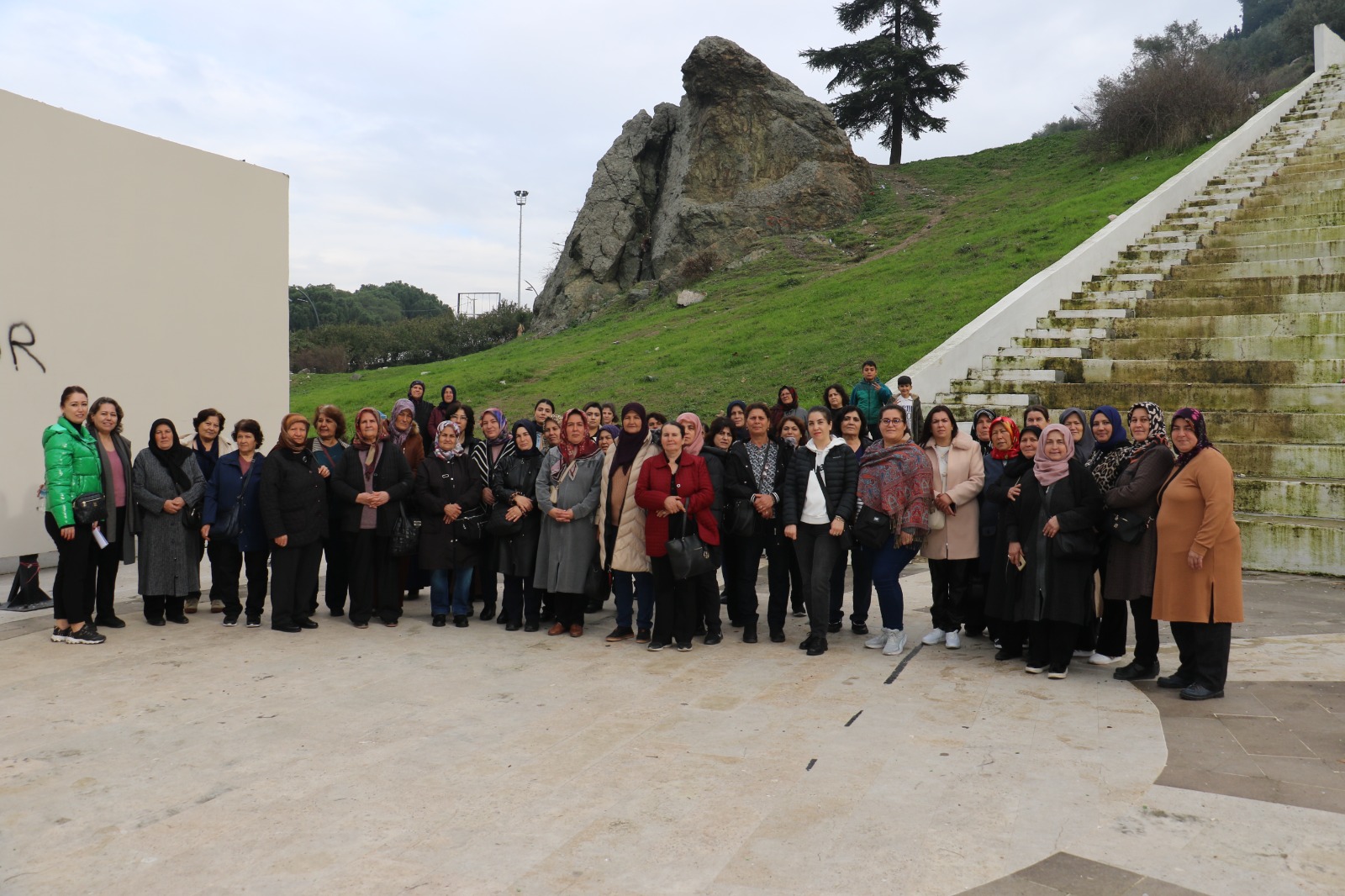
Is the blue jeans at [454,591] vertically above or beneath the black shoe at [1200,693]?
above

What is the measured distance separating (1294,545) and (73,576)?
10353 millimetres

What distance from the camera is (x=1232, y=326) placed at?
12617mm

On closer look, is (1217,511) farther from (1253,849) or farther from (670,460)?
(670,460)

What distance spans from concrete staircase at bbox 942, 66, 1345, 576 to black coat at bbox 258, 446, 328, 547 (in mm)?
8562

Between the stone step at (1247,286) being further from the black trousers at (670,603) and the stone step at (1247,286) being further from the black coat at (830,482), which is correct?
the black trousers at (670,603)

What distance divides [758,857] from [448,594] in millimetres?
4948

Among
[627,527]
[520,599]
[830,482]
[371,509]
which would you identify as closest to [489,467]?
[371,509]

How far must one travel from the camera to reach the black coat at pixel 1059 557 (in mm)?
5996

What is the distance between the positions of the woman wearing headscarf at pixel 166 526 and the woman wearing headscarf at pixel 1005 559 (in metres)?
5.99

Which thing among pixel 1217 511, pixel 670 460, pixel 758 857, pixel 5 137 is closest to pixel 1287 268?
pixel 1217 511

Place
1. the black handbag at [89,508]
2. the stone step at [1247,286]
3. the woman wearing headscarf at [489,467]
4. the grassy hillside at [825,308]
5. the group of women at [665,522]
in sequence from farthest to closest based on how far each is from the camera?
the grassy hillside at [825,308]
the stone step at [1247,286]
the woman wearing headscarf at [489,467]
the black handbag at [89,508]
the group of women at [665,522]

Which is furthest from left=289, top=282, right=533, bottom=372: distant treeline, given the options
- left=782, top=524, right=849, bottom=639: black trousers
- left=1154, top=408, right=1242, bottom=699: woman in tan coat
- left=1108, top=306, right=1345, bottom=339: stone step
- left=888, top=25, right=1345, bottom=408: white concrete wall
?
left=1154, top=408, right=1242, bottom=699: woman in tan coat

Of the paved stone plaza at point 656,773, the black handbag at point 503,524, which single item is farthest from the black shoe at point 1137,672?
the black handbag at point 503,524

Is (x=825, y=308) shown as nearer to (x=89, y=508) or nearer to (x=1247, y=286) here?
(x=1247, y=286)
